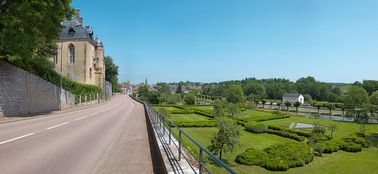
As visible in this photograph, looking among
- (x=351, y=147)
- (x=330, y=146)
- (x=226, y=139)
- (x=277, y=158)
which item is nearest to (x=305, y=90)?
(x=351, y=147)

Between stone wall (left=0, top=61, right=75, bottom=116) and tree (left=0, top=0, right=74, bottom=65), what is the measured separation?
4.78 ft

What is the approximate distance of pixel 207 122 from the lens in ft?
143

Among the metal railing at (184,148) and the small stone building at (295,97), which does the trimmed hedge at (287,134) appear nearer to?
the metal railing at (184,148)

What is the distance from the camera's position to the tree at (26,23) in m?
19.4

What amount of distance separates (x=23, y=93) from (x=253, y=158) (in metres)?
18.6

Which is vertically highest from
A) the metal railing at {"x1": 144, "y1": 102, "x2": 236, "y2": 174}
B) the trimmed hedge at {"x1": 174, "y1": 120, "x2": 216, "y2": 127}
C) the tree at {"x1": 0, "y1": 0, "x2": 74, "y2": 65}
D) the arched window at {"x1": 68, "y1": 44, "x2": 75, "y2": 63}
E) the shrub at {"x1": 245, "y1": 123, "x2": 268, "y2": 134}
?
the arched window at {"x1": 68, "y1": 44, "x2": 75, "y2": 63}

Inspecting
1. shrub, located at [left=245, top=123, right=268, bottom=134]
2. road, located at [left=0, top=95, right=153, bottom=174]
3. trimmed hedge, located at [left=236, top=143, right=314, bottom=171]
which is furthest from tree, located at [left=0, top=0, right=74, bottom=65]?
shrub, located at [left=245, top=123, right=268, bottom=134]

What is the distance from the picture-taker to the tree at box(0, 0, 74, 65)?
763 inches

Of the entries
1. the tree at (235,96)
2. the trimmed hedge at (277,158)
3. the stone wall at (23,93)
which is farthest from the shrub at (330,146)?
the tree at (235,96)

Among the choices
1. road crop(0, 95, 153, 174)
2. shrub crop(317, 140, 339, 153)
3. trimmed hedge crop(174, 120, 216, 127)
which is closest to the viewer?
road crop(0, 95, 153, 174)

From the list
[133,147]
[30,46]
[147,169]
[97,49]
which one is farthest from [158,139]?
[97,49]

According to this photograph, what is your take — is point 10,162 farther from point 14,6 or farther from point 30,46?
point 14,6

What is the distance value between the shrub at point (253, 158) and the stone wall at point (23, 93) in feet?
56.4

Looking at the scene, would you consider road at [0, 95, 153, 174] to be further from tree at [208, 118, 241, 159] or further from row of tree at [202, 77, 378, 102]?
row of tree at [202, 77, 378, 102]
